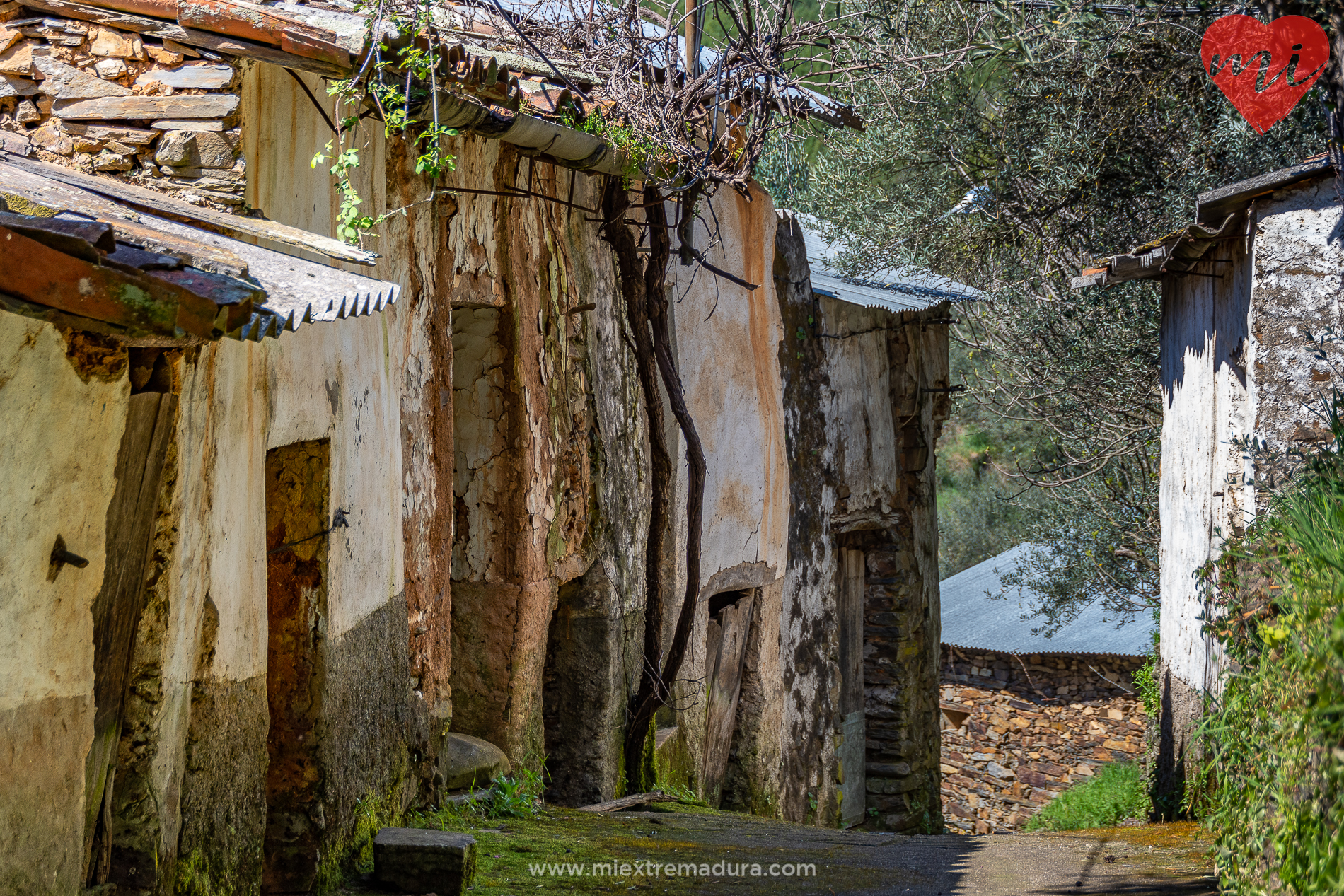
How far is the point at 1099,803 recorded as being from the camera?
12.2m

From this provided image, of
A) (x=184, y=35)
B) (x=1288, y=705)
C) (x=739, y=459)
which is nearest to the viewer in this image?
(x=1288, y=705)

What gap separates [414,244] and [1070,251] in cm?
657

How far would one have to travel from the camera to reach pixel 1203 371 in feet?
23.0

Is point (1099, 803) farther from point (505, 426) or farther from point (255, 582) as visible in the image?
point (255, 582)

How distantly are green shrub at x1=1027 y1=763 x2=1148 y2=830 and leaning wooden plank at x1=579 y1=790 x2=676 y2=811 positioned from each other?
18.2 feet

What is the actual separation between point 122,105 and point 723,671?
6348 millimetres

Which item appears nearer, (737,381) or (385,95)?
(385,95)

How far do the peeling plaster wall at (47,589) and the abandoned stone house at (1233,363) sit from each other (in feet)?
13.8

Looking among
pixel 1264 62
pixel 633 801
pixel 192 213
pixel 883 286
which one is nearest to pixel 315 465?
pixel 192 213

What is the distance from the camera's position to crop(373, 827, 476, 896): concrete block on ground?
4.41 metres

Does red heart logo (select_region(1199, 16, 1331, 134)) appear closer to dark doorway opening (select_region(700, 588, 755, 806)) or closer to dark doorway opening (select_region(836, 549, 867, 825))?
dark doorway opening (select_region(700, 588, 755, 806))

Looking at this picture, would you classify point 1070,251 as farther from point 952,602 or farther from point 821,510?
point 952,602

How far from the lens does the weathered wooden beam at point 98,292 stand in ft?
7.54

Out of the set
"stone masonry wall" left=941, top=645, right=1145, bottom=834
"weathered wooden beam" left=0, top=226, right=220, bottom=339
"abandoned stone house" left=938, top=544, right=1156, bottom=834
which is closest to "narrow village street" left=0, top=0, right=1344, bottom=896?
"weathered wooden beam" left=0, top=226, right=220, bottom=339
